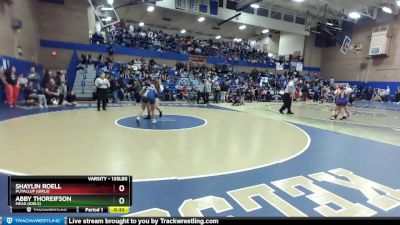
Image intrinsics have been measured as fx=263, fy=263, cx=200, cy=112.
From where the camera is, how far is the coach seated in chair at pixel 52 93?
11.5 m

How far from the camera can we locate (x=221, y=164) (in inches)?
162

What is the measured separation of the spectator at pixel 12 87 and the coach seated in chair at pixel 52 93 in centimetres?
112

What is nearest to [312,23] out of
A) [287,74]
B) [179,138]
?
[287,74]

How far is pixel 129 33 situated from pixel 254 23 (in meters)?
11.8

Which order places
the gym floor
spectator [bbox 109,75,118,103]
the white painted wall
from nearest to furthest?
the gym floor → spectator [bbox 109,75,118,103] → the white painted wall

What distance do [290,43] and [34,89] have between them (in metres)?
26.5

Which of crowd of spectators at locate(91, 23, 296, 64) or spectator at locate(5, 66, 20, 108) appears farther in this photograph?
crowd of spectators at locate(91, 23, 296, 64)

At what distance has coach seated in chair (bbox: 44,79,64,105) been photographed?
11.5 m

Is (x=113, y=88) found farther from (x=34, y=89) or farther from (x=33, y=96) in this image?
(x=33, y=96)

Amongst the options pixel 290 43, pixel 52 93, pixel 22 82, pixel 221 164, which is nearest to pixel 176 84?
pixel 52 93

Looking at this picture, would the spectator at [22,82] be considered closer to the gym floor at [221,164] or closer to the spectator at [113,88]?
the spectator at [113,88]

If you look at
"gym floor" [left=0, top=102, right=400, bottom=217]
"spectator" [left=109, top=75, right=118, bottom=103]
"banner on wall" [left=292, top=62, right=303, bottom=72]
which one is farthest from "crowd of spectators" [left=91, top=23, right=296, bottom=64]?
"gym floor" [left=0, top=102, right=400, bottom=217]

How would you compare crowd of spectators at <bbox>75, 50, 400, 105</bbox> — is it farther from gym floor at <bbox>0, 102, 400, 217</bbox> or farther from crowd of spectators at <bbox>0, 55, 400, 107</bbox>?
gym floor at <bbox>0, 102, 400, 217</bbox>
